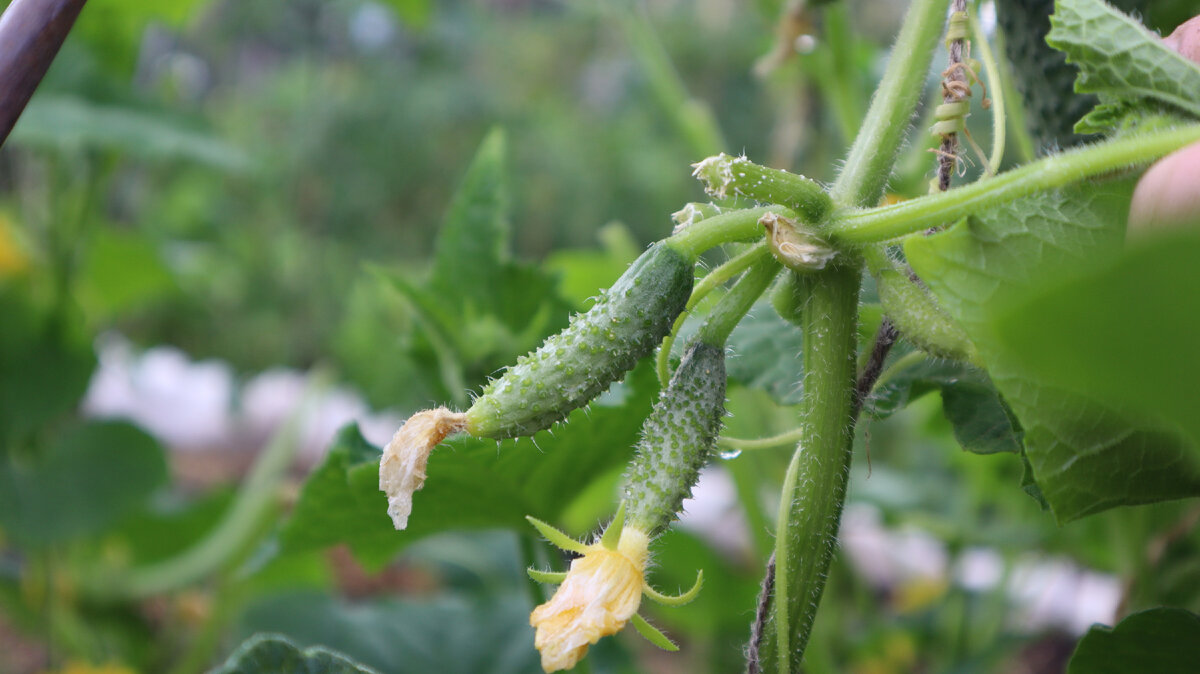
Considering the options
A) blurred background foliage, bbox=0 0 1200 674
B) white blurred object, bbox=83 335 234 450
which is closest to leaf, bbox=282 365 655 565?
blurred background foliage, bbox=0 0 1200 674

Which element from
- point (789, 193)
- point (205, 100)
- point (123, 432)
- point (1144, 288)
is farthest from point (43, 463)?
point (205, 100)

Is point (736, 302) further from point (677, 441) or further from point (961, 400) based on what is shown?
point (961, 400)

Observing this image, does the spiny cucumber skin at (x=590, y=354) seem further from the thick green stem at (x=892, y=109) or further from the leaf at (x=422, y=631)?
the leaf at (x=422, y=631)

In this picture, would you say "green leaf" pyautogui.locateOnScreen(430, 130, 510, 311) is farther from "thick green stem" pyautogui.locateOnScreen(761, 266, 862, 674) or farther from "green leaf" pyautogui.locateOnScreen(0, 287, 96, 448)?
"green leaf" pyautogui.locateOnScreen(0, 287, 96, 448)

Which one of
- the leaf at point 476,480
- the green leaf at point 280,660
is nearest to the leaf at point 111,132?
the leaf at point 476,480

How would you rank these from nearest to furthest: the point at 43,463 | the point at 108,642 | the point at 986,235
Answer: the point at 986,235 → the point at 43,463 → the point at 108,642

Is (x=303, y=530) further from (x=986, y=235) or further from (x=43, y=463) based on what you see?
(x=43, y=463)

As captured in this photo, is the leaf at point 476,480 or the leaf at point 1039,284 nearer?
the leaf at point 1039,284

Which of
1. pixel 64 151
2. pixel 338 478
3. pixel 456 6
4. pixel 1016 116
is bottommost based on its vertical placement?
pixel 456 6
